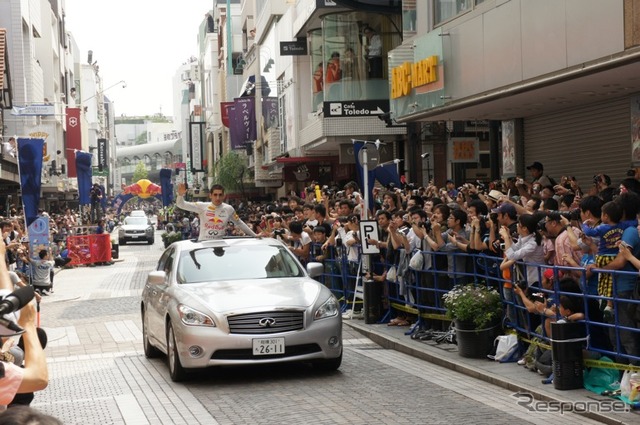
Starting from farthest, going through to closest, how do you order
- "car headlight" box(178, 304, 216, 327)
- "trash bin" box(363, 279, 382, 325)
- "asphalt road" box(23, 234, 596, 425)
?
"trash bin" box(363, 279, 382, 325) → "car headlight" box(178, 304, 216, 327) → "asphalt road" box(23, 234, 596, 425)

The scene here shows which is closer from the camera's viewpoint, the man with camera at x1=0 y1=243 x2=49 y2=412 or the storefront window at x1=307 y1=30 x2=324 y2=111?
the man with camera at x1=0 y1=243 x2=49 y2=412

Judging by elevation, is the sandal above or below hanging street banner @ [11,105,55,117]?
below

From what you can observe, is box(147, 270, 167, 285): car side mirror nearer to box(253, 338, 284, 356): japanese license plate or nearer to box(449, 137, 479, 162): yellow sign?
box(253, 338, 284, 356): japanese license plate

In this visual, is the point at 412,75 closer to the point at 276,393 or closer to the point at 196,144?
the point at 276,393

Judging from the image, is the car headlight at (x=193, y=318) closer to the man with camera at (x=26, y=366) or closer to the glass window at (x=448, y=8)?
the man with camera at (x=26, y=366)

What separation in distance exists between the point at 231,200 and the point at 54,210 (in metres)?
15.3

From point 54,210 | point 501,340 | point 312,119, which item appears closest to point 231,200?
→ point 54,210

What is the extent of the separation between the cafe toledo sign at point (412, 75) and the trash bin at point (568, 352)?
11.7m

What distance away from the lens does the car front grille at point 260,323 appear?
11.0 meters

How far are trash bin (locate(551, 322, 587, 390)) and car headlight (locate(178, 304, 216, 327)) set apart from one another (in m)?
3.56

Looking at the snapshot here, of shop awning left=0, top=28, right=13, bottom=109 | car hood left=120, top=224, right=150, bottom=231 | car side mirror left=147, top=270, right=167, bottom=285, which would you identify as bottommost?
car hood left=120, top=224, right=150, bottom=231

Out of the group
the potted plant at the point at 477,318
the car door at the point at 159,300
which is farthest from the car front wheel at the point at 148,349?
the potted plant at the point at 477,318

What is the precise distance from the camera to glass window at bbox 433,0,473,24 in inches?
794

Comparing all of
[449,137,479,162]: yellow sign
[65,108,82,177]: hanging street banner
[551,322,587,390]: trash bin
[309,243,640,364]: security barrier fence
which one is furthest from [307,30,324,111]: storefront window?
[65,108,82,177]: hanging street banner
